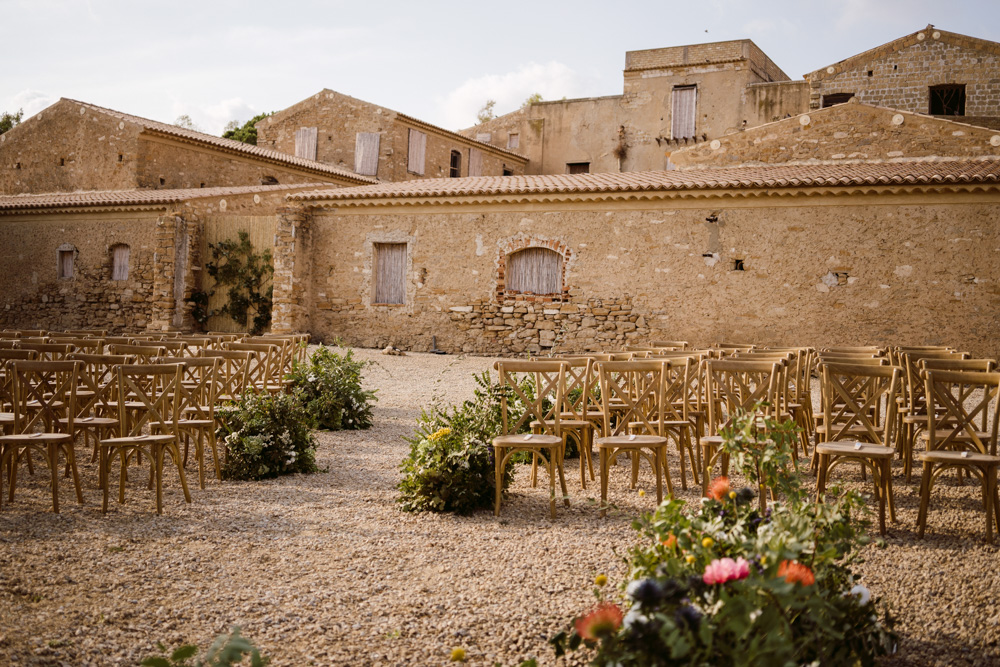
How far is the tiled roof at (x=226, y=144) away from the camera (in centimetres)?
2123

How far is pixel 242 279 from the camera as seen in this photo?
1714 centimetres

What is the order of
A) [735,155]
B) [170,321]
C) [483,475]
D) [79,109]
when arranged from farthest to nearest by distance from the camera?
[79,109] → [170,321] → [735,155] → [483,475]

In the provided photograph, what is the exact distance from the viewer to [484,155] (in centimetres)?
2769

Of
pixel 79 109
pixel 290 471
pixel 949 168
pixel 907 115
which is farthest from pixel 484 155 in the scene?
pixel 290 471

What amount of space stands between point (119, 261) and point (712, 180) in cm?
1344

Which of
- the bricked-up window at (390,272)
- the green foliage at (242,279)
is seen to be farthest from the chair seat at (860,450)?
the green foliage at (242,279)

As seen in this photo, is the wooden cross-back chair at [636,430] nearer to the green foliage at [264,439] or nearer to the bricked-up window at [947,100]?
the green foliage at [264,439]

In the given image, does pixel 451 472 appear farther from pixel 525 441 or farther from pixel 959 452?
pixel 959 452

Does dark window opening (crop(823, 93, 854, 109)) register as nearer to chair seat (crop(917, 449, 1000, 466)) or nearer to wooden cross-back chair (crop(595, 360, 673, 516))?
wooden cross-back chair (crop(595, 360, 673, 516))

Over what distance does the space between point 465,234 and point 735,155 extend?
18.9 feet

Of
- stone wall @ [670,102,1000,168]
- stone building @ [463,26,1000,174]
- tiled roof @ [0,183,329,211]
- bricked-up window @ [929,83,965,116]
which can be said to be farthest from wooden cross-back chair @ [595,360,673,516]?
bricked-up window @ [929,83,965,116]

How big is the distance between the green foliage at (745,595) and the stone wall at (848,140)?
46.7ft

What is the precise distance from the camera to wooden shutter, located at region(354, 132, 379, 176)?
2481 centimetres

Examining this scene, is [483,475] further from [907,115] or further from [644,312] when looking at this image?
[907,115]
